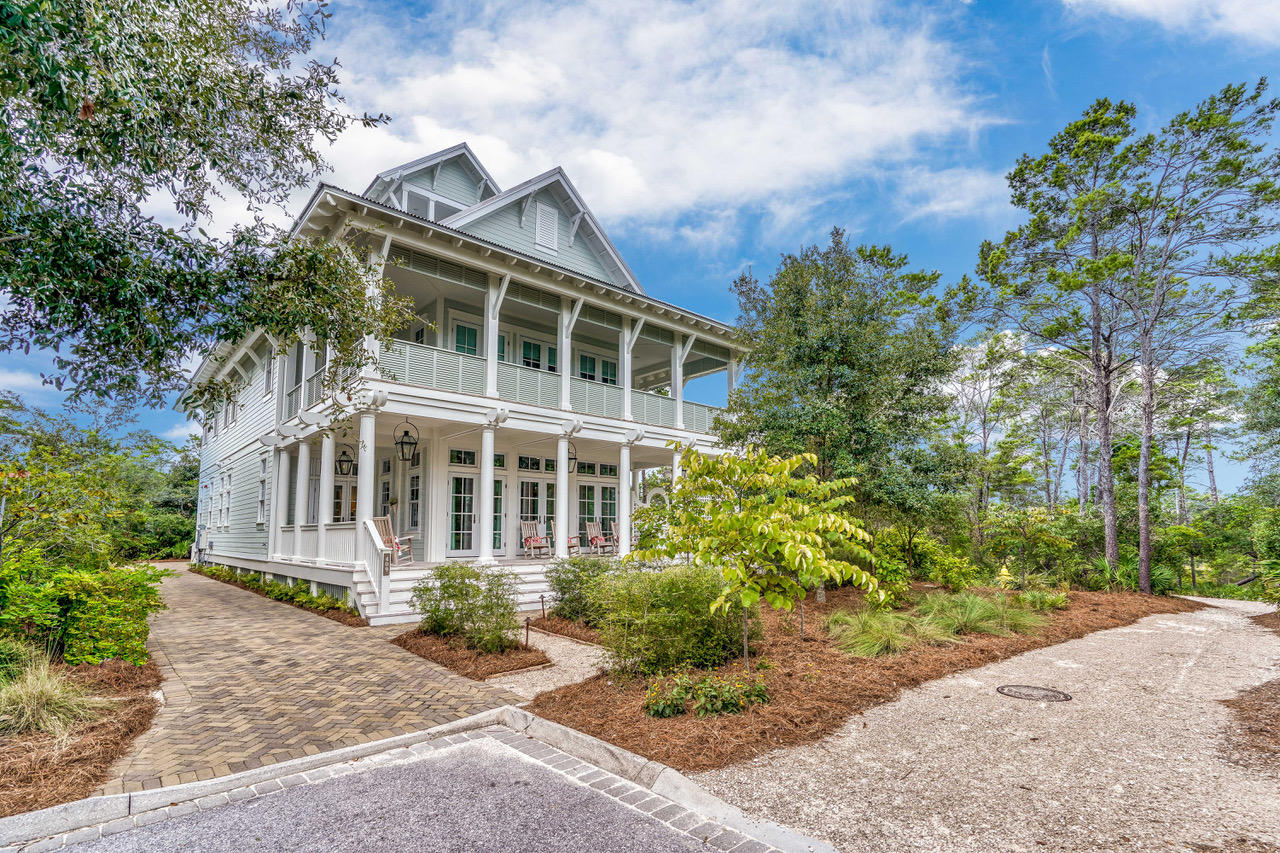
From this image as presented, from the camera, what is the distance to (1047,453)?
26.4 meters

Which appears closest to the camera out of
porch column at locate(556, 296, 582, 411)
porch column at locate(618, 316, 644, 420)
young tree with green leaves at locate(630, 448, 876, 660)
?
young tree with green leaves at locate(630, 448, 876, 660)

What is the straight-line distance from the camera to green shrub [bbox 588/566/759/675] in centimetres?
551

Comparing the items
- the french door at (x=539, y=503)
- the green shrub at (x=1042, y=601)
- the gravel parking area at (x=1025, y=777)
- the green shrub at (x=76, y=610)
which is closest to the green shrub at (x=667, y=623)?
the gravel parking area at (x=1025, y=777)

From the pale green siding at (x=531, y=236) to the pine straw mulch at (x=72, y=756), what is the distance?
10130mm

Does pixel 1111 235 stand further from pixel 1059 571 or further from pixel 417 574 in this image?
pixel 417 574

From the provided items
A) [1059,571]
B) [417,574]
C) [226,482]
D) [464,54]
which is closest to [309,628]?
[417,574]

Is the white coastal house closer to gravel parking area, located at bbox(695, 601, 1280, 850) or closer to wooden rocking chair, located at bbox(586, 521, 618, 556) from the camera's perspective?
wooden rocking chair, located at bbox(586, 521, 618, 556)

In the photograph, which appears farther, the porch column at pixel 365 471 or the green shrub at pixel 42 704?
the porch column at pixel 365 471

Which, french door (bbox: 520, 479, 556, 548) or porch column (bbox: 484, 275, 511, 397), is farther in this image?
french door (bbox: 520, 479, 556, 548)

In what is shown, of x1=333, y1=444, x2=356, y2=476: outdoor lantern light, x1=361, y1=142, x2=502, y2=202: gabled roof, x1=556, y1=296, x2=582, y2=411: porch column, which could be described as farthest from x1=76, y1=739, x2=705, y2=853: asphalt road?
x1=361, y1=142, x2=502, y2=202: gabled roof

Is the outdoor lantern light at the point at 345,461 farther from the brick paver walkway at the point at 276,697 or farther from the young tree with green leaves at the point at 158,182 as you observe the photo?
the young tree with green leaves at the point at 158,182

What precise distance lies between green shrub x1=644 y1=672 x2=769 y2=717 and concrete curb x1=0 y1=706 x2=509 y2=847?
1847 millimetres

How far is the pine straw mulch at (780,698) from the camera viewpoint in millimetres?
4025

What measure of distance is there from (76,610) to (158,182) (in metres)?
4.06
